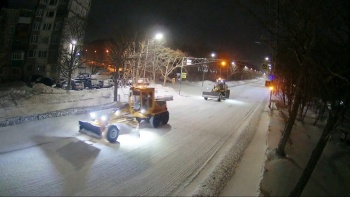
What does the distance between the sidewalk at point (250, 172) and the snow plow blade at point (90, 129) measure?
5.93 m

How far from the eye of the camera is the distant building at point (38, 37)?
131 feet

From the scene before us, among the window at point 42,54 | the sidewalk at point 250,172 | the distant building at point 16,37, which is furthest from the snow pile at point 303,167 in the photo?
the window at point 42,54

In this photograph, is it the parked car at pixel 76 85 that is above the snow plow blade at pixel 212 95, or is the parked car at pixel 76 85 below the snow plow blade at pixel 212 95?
below

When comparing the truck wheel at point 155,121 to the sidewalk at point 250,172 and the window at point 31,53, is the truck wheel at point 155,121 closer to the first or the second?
the sidewalk at point 250,172

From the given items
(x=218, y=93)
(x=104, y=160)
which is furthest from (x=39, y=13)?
(x=104, y=160)

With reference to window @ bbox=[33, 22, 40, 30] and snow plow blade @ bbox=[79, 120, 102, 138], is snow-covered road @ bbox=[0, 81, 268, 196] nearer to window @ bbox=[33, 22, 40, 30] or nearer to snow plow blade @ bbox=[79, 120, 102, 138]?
snow plow blade @ bbox=[79, 120, 102, 138]

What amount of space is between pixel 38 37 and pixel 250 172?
41.1 metres

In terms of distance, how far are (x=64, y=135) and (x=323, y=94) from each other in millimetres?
10963

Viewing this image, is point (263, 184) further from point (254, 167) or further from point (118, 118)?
point (118, 118)

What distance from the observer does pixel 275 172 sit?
1101cm

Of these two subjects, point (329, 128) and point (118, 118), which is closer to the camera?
point (329, 128)

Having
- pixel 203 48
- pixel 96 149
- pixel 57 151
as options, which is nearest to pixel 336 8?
pixel 96 149

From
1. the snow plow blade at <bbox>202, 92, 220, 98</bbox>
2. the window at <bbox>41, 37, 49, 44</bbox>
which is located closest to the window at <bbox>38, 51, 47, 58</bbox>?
the window at <bbox>41, 37, 49, 44</bbox>

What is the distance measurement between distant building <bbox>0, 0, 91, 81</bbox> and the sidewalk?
107 feet
